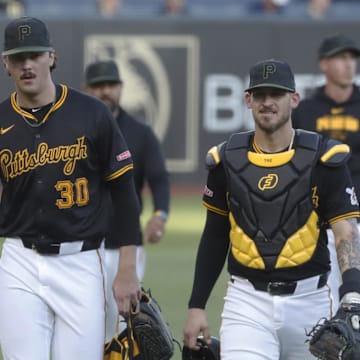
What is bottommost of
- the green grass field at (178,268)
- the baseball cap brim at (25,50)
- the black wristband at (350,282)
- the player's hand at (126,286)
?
the green grass field at (178,268)


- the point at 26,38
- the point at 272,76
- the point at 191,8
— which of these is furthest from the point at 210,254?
the point at 191,8

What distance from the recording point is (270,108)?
5.59 metres

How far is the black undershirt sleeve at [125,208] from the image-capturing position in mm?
6059

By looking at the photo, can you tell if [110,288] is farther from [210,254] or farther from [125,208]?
[210,254]

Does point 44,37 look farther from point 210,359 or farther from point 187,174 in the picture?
point 187,174

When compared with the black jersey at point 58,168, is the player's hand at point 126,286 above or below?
below

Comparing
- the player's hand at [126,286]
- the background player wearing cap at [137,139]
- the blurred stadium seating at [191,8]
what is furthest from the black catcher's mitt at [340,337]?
the blurred stadium seating at [191,8]

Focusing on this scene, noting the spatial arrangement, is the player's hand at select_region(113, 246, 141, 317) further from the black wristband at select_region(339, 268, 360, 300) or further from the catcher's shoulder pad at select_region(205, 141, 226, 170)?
the black wristband at select_region(339, 268, 360, 300)

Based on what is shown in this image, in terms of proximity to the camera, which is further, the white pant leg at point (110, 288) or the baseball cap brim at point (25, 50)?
the white pant leg at point (110, 288)

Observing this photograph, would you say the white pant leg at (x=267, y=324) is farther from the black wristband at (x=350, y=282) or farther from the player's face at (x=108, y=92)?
the player's face at (x=108, y=92)

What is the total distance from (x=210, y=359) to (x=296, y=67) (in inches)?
588

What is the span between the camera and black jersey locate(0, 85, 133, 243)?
5.93 metres

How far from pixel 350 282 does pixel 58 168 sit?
5.06 ft

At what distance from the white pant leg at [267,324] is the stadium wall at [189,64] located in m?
14.6
